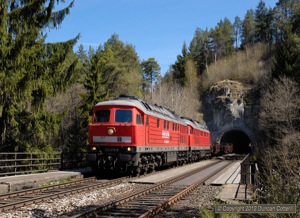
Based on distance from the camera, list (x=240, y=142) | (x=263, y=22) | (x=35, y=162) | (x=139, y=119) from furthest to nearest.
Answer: (x=263, y=22)
(x=240, y=142)
(x=35, y=162)
(x=139, y=119)

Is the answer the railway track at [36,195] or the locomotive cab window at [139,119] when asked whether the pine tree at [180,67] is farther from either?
the railway track at [36,195]

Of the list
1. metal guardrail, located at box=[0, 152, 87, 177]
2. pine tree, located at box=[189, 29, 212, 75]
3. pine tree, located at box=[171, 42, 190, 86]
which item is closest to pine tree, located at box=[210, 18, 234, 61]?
pine tree, located at box=[189, 29, 212, 75]

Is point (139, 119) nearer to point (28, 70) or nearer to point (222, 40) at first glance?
point (28, 70)

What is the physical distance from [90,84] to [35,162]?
9.88 metres

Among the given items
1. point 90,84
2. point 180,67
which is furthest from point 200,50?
point 90,84

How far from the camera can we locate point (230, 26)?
96.6m

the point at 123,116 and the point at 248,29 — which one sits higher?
the point at 248,29

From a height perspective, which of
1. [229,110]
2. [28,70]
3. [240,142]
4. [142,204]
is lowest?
[142,204]

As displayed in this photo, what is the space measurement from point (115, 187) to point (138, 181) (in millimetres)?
1787

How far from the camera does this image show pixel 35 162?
19.1 meters

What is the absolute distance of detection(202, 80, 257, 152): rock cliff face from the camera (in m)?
60.0

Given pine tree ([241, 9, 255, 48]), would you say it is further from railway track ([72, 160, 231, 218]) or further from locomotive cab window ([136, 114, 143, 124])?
railway track ([72, 160, 231, 218])

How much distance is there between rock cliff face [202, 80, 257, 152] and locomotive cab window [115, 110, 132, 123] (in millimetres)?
44853

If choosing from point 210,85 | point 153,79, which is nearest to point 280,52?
point 210,85
